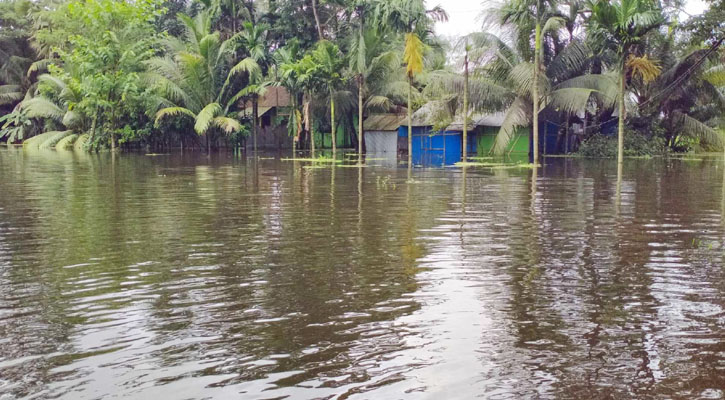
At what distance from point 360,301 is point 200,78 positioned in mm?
33002

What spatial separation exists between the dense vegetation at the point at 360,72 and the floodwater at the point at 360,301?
16.6m

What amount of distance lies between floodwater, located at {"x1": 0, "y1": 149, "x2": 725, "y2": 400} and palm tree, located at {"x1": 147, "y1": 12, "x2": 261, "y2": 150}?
23.7 meters

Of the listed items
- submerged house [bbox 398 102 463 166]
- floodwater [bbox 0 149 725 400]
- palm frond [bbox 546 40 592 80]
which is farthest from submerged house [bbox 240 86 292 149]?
floodwater [bbox 0 149 725 400]

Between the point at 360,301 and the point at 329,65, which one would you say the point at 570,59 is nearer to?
the point at 329,65

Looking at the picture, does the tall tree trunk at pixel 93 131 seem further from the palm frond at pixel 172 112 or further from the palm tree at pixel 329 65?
the palm tree at pixel 329 65

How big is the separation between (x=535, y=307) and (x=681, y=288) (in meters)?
1.58

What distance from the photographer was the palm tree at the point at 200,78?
3600cm

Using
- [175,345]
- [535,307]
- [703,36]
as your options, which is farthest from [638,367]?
[703,36]

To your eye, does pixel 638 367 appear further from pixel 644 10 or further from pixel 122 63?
pixel 122 63

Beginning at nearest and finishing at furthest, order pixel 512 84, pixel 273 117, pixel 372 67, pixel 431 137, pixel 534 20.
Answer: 1. pixel 534 20
2. pixel 512 84
3. pixel 372 67
4. pixel 431 137
5. pixel 273 117

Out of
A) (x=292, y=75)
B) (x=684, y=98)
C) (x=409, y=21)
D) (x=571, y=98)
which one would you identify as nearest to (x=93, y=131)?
(x=292, y=75)

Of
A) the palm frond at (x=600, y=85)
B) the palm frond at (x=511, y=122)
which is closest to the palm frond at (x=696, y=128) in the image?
the palm frond at (x=600, y=85)

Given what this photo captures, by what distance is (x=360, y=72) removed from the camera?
106 ft

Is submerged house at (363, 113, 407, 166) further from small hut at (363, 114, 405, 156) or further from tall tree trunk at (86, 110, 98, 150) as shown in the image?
tall tree trunk at (86, 110, 98, 150)
